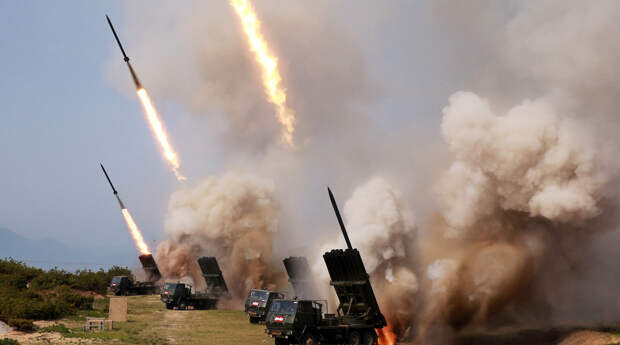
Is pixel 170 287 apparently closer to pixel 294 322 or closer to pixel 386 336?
pixel 386 336

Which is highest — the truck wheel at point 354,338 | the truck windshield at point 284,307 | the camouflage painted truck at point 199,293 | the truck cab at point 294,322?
the camouflage painted truck at point 199,293

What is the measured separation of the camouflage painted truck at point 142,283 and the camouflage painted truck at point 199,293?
38.0 feet

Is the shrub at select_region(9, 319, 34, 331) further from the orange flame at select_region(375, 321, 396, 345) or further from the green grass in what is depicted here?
the orange flame at select_region(375, 321, 396, 345)

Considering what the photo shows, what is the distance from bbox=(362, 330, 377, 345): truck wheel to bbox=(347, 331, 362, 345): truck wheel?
28 centimetres

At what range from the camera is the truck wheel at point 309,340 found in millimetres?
27312

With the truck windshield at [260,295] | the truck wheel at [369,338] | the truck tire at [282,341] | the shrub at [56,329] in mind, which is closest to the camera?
the truck tire at [282,341]

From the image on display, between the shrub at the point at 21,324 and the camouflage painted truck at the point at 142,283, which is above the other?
the camouflage painted truck at the point at 142,283

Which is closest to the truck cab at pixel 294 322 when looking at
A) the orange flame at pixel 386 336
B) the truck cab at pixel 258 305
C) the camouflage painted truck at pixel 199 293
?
the orange flame at pixel 386 336

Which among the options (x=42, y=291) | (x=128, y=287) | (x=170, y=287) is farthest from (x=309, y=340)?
(x=128, y=287)

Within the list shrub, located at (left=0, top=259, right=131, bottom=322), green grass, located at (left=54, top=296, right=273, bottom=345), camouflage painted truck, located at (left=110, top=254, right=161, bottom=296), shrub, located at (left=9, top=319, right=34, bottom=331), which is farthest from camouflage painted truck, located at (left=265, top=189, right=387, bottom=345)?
camouflage painted truck, located at (left=110, top=254, right=161, bottom=296)

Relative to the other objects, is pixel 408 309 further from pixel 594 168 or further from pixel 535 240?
pixel 594 168

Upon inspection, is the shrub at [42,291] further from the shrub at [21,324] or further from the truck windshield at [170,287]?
the truck windshield at [170,287]

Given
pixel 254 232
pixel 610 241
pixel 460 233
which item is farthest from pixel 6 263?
pixel 610 241

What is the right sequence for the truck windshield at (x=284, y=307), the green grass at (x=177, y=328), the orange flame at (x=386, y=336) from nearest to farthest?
the truck windshield at (x=284, y=307) < the green grass at (x=177, y=328) < the orange flame at (x=386, y=336)
